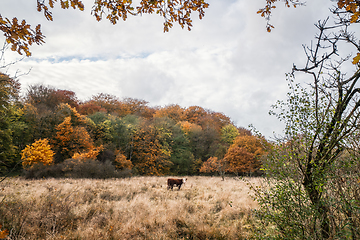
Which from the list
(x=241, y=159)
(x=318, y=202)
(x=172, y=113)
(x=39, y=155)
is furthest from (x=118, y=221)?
(x=172, y=113)

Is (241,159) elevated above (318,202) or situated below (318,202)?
above

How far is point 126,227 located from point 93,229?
92 centimetres

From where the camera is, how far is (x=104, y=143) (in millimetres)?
28953

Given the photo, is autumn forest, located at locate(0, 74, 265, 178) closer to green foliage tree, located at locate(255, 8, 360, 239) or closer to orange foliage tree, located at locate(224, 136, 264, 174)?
orange foliage tree, located at locate(224, 136, 264, 174)

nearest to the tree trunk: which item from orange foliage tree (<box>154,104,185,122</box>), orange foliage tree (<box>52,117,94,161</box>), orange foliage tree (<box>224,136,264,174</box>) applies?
orange foliage tree (<box>52,117,94,161</box>)

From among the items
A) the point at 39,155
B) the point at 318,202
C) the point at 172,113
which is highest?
the point at 172,113

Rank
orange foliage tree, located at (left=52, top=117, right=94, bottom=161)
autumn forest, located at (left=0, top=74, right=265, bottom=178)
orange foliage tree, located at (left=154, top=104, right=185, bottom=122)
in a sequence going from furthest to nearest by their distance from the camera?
orange foliage tree, located at (left=154, top=104, right=185, bottom=122) < orange foliage tree, located at (left=52, top=117, right=94, bottom=161) < autumn forest, located at (left=0, top=74, right=265, bottom=178)

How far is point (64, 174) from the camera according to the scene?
1783 centimetres

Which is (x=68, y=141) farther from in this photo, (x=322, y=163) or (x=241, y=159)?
(x=322, y=163)

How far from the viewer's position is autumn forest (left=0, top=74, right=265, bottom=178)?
19.1 metres

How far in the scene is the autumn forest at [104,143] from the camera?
19062mm

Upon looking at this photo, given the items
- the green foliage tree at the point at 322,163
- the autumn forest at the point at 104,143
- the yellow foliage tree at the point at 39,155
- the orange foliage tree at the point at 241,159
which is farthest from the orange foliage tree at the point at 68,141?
the green foliage tree at the point at 322,163

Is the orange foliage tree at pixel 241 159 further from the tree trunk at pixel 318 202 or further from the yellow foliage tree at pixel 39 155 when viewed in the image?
the tree trunk at pixel 318 202

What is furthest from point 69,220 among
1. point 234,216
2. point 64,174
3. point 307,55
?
point 64,174
